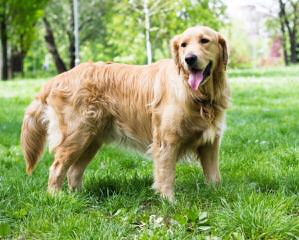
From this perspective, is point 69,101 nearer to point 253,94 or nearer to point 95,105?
point 95,105

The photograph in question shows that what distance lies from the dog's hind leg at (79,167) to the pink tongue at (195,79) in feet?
4.50

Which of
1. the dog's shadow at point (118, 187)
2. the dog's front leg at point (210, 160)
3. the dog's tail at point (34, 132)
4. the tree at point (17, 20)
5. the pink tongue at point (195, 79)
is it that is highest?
the tree at point (17, 20)

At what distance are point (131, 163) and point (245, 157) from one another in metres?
1.43

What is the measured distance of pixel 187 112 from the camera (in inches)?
167

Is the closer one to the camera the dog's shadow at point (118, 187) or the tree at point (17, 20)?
the dog's shadow at point (118, 187)

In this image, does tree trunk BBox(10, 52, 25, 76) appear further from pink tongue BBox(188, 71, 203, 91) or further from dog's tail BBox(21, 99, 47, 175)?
pink tongue BBox(188, 71, 203, 91)

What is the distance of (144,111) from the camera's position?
15.2 feet

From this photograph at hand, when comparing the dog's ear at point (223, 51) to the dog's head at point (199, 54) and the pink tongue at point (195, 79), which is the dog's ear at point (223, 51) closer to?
the dog's head at point (199, 54)

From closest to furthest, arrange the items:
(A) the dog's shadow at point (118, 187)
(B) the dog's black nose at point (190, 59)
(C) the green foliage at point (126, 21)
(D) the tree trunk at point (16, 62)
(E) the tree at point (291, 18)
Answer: (B) the dog's black nose at point (190, 59), (A) the dog's shadow at point (118, 187), (C) the green foliage at point (126, 21), (D) the tree trunk at point (16, 62), (E) the tree at point (291, 18)

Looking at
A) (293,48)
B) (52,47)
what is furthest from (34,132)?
(293,48)

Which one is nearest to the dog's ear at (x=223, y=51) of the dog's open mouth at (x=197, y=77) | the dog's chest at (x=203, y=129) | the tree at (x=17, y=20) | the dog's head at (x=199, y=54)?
the dog's head at (x=199, y=54)

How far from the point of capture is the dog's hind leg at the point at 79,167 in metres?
4.99

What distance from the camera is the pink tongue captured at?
4.16 m

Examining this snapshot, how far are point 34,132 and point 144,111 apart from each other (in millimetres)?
1281
